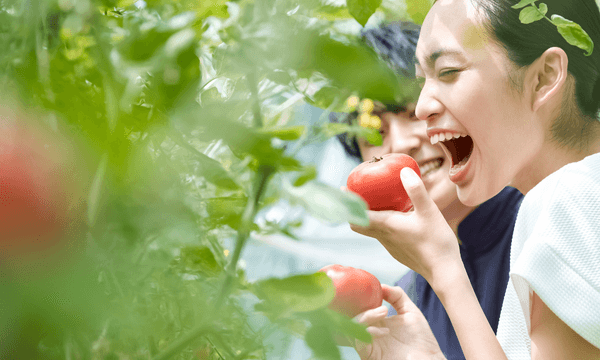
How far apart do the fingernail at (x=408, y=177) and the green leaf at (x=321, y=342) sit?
0.65m

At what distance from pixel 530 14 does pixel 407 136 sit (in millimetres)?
622

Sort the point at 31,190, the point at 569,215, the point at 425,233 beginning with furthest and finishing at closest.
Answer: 1. the point at 425,233
2. the point at 569,215
3. the point at 31,190

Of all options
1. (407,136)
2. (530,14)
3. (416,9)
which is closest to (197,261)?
(416,9)

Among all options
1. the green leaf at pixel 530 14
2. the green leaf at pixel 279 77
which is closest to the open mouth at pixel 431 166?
the green leaf at pixel 530 14

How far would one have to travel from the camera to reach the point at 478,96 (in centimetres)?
92

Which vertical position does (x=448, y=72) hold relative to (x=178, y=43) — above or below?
below

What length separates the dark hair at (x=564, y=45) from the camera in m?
0.90

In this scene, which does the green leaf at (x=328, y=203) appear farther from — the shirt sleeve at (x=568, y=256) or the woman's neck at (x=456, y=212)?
the woman's neck at (x=456, y=212)

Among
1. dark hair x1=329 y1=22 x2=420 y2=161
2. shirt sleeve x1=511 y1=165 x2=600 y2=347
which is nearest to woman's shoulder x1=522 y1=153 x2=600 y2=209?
shirt sleeve x1=511 y1=165 x2=600 y2=347

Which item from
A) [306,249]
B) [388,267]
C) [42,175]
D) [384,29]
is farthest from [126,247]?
[388,267]

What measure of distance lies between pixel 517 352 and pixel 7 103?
2.98 ft

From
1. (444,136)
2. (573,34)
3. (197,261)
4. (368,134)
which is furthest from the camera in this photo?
(444,136)

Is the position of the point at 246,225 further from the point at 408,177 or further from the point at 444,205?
the point at 444,205

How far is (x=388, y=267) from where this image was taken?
1.76 meters
